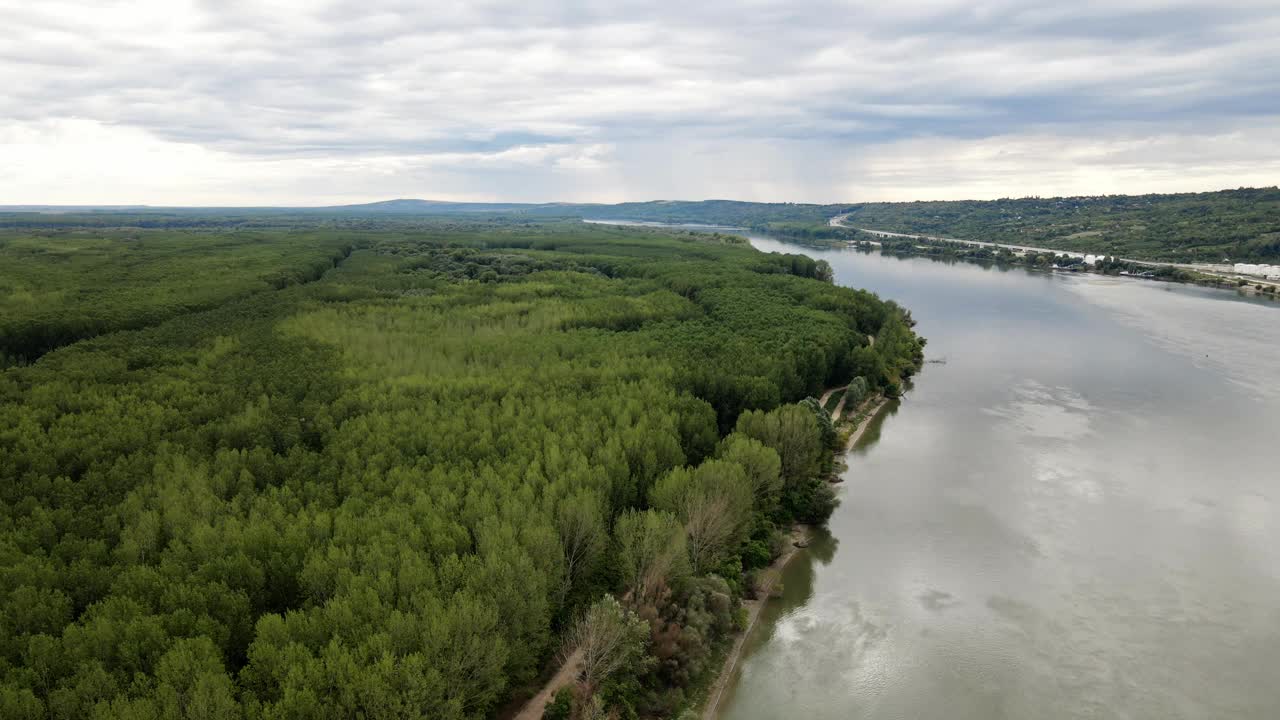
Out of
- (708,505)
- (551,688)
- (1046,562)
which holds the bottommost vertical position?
(551,688)

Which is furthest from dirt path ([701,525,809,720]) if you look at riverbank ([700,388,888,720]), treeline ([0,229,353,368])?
treeline ([0,229,353,368])

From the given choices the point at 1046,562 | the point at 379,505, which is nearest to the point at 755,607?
the point at 1046,562

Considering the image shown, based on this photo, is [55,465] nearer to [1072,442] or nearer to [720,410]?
[720,410]

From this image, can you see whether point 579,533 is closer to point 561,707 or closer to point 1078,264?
point 561,707

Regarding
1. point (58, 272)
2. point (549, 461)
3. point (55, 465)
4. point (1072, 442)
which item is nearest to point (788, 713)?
point (549, 461)

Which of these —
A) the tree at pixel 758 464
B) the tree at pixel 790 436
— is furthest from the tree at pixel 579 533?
the tree at pixel 790 436

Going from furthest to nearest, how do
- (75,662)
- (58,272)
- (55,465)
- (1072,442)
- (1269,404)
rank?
(58,272), (1269,404), (1072,442), (55,465), (75,662)
